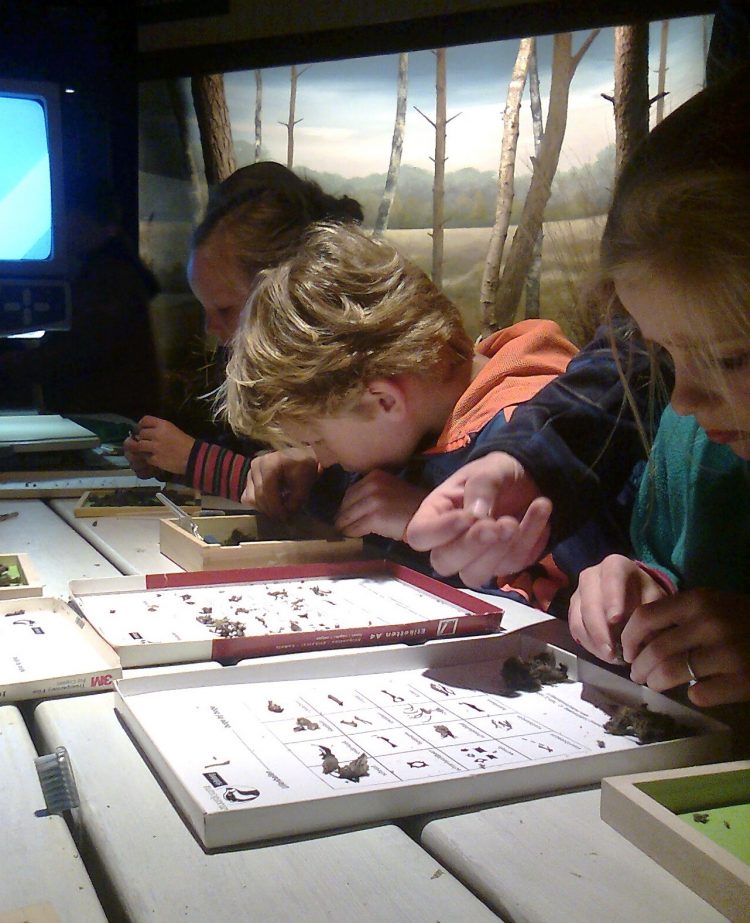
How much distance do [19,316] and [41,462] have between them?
0.28 metres

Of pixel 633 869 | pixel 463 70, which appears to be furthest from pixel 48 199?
pixel 633 869

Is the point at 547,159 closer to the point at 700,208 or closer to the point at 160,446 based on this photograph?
the point at 700,208

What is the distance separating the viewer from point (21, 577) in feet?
3.05

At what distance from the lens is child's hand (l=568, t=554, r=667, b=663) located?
65cm

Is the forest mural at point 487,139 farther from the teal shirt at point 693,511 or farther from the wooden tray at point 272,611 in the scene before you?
the wooden tray at point 272,611

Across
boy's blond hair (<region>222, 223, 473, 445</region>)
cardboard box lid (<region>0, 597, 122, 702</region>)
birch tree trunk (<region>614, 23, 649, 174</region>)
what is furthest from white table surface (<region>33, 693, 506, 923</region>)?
boy's blond hair (<region>222, 223, 473, 445</region>)

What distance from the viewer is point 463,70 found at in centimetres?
85

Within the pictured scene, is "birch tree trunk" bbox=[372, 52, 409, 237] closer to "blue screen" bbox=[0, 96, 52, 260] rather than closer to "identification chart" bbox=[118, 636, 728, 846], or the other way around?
"identification chart" bbox=[118, 636, 728, 846]

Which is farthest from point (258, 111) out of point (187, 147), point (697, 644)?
point (697, 644)

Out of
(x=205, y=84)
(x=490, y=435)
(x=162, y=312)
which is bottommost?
(x=490, y=435)

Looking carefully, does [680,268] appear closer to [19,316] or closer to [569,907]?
[569,907]

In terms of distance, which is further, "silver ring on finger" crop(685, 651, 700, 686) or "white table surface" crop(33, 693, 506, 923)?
"silver ring on finger" crop(685, 651, 700, 686)

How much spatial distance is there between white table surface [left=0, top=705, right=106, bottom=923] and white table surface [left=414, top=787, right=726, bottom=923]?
0.16 metres

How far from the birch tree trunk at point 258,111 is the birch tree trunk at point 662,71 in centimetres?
64
